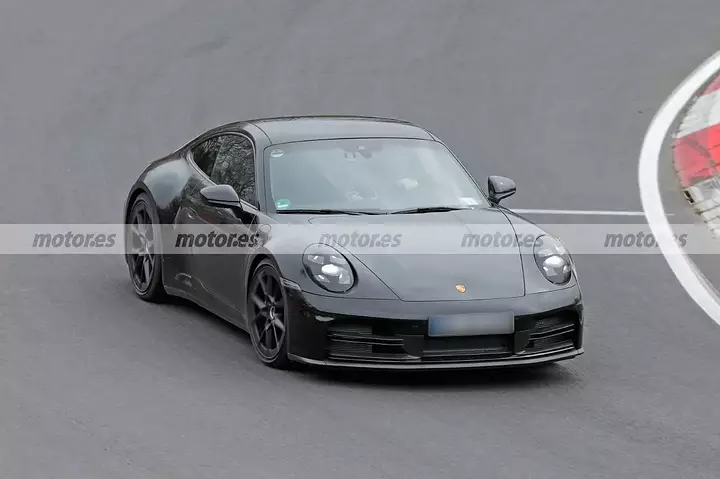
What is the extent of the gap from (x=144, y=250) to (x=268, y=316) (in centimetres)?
237

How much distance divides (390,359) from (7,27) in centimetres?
1399

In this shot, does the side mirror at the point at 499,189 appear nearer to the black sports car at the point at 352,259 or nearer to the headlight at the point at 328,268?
the black sports car at the point at 352,259

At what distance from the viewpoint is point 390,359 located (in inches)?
306

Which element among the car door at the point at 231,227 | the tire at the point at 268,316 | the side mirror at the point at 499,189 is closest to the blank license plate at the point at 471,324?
the tire at the point at 268,316

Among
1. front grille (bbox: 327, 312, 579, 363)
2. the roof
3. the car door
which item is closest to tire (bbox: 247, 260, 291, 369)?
the car door

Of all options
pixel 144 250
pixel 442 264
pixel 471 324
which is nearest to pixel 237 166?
pixel 144 250

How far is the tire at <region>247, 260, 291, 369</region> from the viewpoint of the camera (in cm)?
811

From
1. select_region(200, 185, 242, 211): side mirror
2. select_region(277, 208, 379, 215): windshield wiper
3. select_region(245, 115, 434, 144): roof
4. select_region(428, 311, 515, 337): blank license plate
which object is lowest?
select_region(428, 311, 515, 337): blank license plate

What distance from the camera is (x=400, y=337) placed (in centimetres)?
776

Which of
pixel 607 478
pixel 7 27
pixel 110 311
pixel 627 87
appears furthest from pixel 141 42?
pixel 607 478

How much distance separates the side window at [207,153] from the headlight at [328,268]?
79.9 inches

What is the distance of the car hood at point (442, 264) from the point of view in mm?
7938

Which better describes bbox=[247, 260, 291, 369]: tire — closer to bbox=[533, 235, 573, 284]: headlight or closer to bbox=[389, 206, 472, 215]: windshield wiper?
bbox=[389, 206, 472, 215]: windshield wiper

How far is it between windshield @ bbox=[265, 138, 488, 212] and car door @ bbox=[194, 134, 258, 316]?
21 centimetres
